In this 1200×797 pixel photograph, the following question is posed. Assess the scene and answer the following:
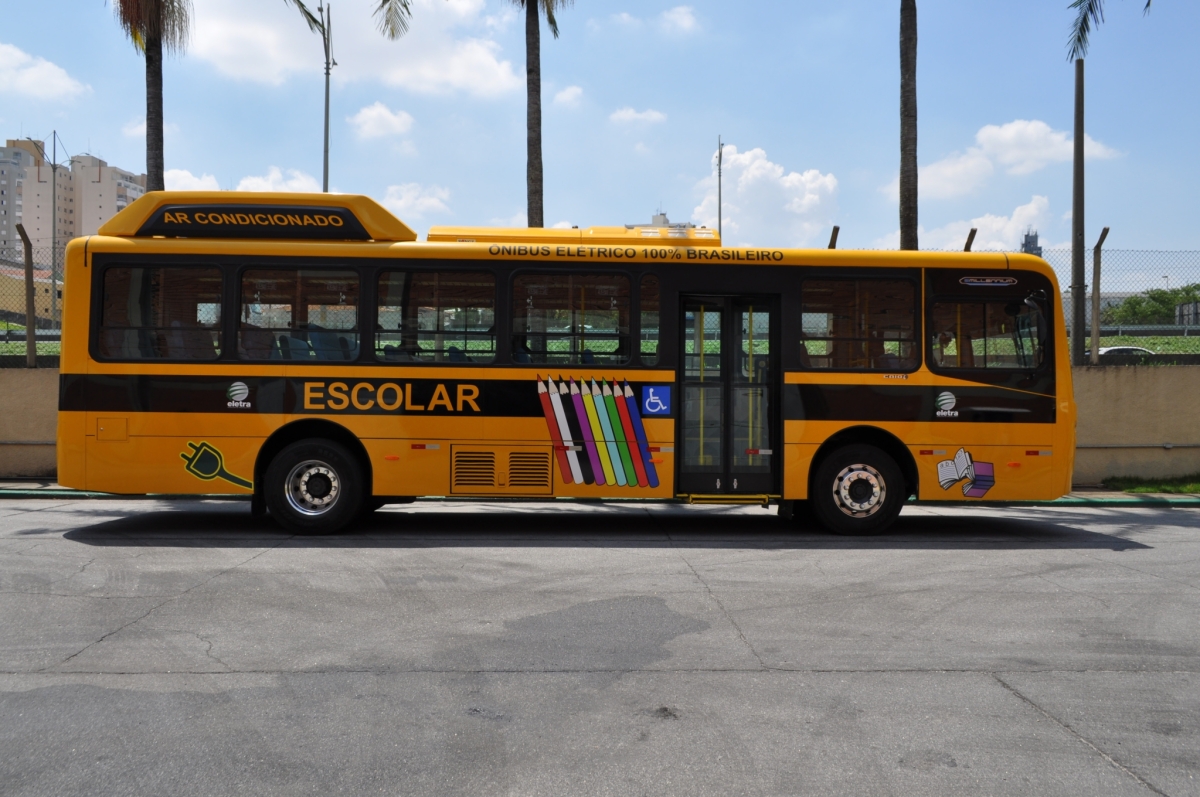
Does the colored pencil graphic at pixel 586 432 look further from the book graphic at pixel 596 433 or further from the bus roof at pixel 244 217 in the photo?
the bus roof at pixel 244 217

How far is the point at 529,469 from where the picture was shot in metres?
9.98

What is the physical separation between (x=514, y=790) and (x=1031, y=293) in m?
8.69

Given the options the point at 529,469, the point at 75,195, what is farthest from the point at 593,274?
the point at 75,195

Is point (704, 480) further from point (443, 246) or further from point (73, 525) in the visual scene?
point (73, 525)

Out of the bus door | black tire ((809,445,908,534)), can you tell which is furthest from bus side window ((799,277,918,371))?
black tire ((809,445,908,534))

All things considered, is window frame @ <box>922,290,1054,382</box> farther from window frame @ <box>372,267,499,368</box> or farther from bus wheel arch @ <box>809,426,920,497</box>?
window frame @ <box>372,267,499,368</box>

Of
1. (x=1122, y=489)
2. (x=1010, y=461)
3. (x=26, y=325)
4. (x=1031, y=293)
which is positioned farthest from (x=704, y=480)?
(x=26, y=325)

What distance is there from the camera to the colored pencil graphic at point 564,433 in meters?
9.98

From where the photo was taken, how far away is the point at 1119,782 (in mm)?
3852

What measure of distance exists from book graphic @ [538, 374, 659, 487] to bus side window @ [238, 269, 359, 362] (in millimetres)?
2112

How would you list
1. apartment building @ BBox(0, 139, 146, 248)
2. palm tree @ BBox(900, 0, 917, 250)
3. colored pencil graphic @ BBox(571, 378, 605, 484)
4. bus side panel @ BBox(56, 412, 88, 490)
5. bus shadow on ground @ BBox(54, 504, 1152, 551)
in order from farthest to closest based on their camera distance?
apartment building @ BBox(0, 139, 146, 248), palm tree @ BBox(900, 0, 917, 250), colored pencil graphic @ BBox(571, 378, 605, 484), bus side panel @ BBox(56, 412, 88, 490), bus shadow on ground @ BBox(54, 504, 1152, 551)

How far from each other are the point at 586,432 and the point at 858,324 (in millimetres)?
3131

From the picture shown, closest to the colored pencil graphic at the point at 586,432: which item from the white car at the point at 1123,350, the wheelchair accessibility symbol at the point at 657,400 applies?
the wheelchair accessibility symbol at the point at 657,400

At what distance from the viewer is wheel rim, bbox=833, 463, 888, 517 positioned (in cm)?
1010
